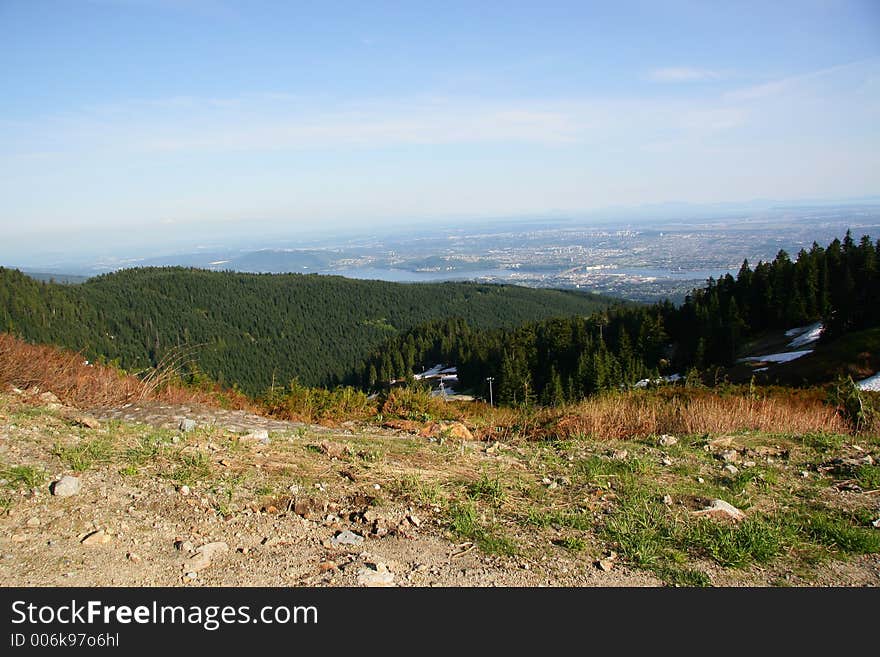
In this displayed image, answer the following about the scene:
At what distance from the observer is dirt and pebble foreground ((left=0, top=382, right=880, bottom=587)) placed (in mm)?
3506

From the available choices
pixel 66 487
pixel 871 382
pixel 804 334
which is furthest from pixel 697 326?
pixel 66 487

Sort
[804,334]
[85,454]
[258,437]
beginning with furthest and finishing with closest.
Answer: [804,334]
[258,437]
[85,454]

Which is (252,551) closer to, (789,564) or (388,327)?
(789,564)

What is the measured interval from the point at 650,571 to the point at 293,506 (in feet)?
9.66

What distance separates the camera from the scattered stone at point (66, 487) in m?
4.31

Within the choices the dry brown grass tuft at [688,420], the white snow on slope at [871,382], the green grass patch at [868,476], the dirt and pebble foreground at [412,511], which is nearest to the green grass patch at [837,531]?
the dirt and pebble foreground at [412,511]

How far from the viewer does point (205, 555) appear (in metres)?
3.56

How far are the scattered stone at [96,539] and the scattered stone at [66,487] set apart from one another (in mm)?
856

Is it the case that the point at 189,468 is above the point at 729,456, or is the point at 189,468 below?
above

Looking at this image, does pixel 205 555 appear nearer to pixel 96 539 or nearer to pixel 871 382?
pixel 96 539

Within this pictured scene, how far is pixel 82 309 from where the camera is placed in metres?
113

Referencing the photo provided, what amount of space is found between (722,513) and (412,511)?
2.80 m

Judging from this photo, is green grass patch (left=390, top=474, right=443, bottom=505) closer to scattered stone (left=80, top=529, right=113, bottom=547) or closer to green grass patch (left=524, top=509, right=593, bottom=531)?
green grass patch (left=524, top=509, right=593, bottom=531)

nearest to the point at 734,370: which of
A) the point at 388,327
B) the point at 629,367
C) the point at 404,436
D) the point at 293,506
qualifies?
the point at 629,367
